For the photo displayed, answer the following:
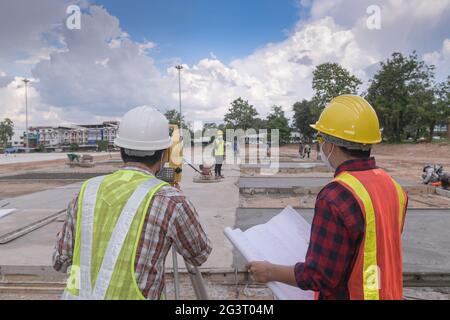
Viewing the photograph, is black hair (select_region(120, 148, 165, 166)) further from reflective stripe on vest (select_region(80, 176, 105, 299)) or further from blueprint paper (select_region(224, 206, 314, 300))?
blueprint paper (select_region(224, 206, 314, 300))

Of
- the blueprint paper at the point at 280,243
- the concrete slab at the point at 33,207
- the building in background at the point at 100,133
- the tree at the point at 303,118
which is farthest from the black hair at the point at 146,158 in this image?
the building in background at the point at 100,133

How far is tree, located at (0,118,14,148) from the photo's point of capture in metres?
76.4

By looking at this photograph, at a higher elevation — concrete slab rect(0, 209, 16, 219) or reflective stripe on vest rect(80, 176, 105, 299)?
reflective stripe on vest rect(80, 176, 105, 299)

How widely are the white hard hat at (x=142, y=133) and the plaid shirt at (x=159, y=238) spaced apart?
99mm

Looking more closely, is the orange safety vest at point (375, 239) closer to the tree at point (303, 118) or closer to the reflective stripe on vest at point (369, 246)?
the reflective stripe on vest at point (369, 246)

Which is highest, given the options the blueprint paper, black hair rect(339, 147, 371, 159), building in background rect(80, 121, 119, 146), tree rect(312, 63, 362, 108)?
tree rect(312, 63, 362, 108)

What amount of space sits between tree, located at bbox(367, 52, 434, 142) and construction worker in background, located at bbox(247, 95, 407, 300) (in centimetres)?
4374

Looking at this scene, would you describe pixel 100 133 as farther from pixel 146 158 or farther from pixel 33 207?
pixel 146 158

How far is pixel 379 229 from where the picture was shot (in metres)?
1.43

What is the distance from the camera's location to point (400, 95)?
4234 centimetres

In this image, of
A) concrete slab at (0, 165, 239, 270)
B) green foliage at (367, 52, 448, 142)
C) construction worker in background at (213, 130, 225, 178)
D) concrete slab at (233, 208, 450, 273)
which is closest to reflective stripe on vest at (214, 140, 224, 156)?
construction worker in background at (213, 130, 225, 178)

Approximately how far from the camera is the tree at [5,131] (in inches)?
3007

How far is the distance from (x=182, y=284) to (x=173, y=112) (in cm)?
6282
